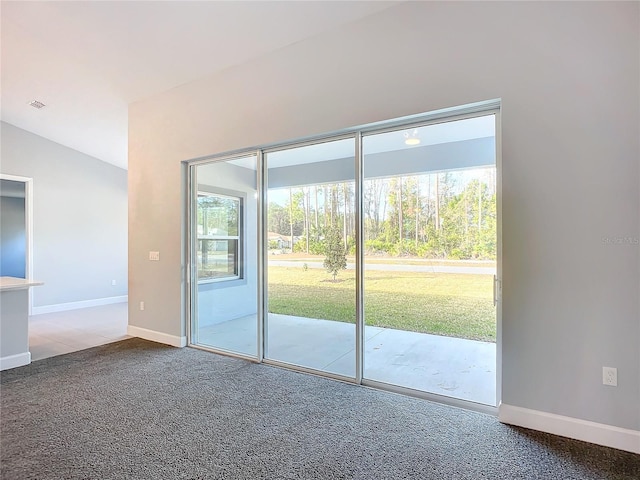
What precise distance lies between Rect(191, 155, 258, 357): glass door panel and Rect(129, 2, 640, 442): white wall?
158cm

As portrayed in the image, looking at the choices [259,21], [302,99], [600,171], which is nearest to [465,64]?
[600,171]

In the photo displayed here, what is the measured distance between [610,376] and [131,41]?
494 centimetres

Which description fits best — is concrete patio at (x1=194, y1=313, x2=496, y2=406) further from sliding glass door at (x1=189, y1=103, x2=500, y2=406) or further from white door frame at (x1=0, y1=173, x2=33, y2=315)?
white door frame at (x1=0, y1=173, x2=33, y2=315)

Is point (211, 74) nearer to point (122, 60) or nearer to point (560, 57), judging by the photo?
point (122, 60)

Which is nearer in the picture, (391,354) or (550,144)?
(550,144)

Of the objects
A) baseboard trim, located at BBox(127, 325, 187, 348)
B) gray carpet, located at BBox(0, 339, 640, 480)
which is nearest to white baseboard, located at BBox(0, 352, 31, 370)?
gray carpet, located at BBox(0, 339, 640, 480)

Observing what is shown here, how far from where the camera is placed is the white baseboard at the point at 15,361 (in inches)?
139

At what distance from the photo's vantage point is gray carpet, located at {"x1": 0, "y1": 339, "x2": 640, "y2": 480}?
77.4 inches

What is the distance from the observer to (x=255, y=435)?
2.32 meters

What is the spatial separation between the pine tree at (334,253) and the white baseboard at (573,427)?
1730 millimetres

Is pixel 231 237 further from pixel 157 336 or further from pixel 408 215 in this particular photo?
pixel 408 215

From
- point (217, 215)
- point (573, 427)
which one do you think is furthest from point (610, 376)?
point (217, 215)

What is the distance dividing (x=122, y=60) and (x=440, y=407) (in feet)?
15.5

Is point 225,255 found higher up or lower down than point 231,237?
lower down
